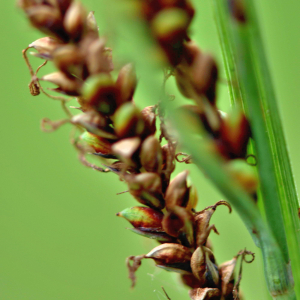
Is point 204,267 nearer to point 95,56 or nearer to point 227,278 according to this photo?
point 227,278

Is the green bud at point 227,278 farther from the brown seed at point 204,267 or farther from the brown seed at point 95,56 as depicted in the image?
the brown seed at point 95,56

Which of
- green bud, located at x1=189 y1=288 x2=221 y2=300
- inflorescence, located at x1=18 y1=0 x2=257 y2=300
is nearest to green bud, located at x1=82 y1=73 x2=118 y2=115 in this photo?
inflorescence, located at x1=18 y1=0 x2=257 y2=300

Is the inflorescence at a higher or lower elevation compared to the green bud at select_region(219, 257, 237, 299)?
higher

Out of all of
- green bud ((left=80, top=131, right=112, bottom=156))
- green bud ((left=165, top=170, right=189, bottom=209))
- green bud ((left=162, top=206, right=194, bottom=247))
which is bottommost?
green bud ((left=162, top=206, right=194, bottom=247))

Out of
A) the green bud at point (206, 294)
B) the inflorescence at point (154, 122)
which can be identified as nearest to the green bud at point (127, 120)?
the inflorescence at point (154, 122)

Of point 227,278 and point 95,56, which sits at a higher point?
point 95,56

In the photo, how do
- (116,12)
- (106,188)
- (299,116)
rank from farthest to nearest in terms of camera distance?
(106,188) → (299,116) → (116,12)

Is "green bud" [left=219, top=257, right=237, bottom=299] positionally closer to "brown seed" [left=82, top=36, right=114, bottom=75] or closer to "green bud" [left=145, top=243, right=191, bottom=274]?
"green bud" [left=145, top=243, right=191, bottom=274]

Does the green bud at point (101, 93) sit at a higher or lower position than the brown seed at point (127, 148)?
higher

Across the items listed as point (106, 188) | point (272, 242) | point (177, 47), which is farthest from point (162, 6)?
point (106, 188)

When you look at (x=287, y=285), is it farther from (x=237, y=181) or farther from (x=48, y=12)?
(x=48, y=12)

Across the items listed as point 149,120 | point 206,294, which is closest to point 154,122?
point 149,120
